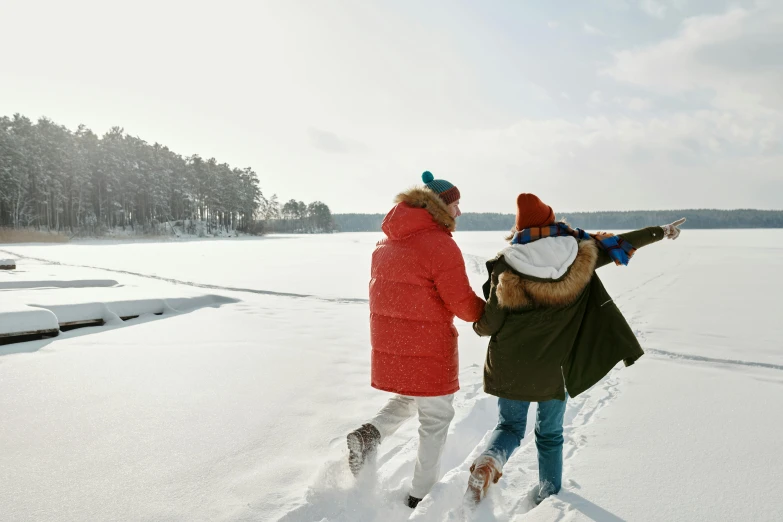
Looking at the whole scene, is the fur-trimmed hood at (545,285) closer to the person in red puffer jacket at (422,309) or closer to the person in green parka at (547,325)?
the person in green parka at (547,325)

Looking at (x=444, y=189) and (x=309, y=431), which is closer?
(x=444, y=189)

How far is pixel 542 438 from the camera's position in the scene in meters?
2.30

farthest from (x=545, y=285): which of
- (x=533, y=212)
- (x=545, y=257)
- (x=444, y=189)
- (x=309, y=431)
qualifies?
(x=309, y=431)

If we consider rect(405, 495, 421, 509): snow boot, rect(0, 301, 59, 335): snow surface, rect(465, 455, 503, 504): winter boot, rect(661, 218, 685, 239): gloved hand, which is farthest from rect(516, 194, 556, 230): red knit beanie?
rect(0, 301, 59, 335): snow surface

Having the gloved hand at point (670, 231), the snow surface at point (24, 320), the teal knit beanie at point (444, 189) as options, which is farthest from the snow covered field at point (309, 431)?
the teal knit beanie at point (444, 189)

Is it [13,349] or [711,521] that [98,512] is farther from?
[13,349]

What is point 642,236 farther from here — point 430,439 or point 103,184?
point 103,184

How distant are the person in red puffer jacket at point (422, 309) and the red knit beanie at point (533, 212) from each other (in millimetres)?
360

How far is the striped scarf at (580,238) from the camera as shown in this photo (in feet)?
7.02

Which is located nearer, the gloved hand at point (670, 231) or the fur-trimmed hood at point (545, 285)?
the fur-trimmed hood at point (545, 285)

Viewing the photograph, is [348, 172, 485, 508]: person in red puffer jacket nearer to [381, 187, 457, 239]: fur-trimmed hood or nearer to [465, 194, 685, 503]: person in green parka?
[381, 187, 457, 239]: fur-trimmed hood

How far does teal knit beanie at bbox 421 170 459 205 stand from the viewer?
2359 mm

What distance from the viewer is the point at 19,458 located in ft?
8.55

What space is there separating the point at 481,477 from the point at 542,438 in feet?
1.31
